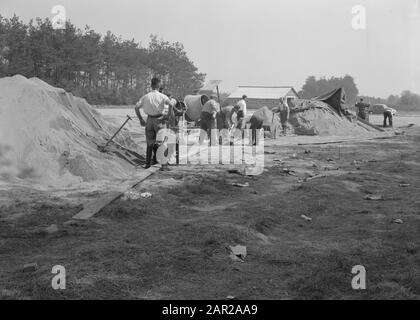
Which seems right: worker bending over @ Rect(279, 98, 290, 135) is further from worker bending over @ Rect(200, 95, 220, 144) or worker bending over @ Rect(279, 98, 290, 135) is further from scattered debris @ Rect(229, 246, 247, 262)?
scattered debris @ Rect(229, 246, 247, 262)

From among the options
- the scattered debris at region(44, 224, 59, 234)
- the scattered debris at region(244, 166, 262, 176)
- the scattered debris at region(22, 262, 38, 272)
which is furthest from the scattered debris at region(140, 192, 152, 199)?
the scattered debris at region(22, 262, 38, 272)

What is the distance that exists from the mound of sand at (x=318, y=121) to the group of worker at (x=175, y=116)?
92 cm

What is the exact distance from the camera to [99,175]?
28.6 feet

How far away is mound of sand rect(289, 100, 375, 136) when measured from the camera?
22781mm

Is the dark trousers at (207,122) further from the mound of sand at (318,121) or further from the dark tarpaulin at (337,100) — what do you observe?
the dark tarpaulin at (337,100)

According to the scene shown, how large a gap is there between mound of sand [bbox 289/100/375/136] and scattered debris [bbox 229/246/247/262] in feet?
59.8

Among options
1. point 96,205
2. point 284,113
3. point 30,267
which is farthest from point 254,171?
point 284,113

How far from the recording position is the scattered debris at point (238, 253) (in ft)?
15.0

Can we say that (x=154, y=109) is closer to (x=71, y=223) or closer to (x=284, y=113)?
(x=71, y=223)

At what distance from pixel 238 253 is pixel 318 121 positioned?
19395 mm

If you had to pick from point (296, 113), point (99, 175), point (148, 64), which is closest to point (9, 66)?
point (148, 64)

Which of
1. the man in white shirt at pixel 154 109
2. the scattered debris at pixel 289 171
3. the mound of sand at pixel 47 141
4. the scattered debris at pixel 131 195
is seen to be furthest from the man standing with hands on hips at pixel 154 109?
the scattered debris at pixel 289 171

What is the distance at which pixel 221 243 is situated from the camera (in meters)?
4.88

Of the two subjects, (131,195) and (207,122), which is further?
(207,122)
